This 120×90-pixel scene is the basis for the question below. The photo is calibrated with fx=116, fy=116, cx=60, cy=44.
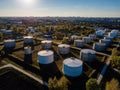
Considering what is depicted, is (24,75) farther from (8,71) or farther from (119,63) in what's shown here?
(119,63)

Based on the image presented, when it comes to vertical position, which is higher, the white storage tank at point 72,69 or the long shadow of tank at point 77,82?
the white storage tank at point 72,69

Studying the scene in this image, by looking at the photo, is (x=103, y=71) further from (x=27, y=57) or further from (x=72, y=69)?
(x=27, y=57)

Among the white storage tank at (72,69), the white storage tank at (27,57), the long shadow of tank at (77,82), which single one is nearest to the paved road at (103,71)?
the long shadow of tank at (77,82)

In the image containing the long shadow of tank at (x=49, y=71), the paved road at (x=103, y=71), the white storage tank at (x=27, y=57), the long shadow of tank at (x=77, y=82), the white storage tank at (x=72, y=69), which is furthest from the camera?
the white storage tank at (x=27, y=57)

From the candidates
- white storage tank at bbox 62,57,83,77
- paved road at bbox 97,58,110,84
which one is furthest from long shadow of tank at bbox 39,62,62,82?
paved road at bbox 97,58,110,84

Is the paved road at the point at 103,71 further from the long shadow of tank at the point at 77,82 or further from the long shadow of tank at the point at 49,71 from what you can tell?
the long shadow of tank at the point at 49,71

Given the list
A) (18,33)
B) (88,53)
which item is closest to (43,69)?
(88,53)

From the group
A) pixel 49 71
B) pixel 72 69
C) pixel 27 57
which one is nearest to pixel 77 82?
pixel 72 69

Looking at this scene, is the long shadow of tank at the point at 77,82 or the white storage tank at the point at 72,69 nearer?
the long shadow of tank at the point at 77,82
